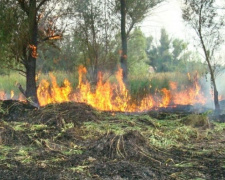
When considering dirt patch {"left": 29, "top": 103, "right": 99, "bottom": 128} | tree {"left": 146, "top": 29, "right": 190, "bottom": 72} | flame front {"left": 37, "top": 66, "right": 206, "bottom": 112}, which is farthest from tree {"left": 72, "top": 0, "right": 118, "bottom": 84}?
tree {"left": 146, "top": 29, "right": 190, "bottom": 72}

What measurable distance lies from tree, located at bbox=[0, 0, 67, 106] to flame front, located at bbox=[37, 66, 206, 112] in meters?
1.35

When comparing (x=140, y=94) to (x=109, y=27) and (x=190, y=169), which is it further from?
(x=190, y=169)

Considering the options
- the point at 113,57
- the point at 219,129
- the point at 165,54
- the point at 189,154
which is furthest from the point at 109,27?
the point at 165,54

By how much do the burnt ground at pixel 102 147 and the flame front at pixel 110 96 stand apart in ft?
16.7

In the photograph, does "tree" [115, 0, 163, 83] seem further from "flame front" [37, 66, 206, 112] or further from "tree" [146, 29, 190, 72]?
"tree" [146, 29, 190, 72]

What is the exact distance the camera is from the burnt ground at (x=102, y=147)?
641 centimetres

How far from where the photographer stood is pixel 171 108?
1733 centimetres

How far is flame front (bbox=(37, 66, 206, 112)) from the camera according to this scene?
666 inches

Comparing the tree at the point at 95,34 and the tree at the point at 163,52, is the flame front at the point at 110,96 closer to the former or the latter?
the tree at the point at 95,34

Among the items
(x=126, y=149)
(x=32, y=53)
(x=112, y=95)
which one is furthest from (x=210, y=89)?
(x=126, y=149)

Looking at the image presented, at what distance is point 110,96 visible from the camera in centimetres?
1848

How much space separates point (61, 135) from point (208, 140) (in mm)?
3392

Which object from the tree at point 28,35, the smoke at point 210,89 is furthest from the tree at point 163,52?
the tree at point 28,35

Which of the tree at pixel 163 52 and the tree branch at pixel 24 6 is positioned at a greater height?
the tree at pixel 163 52
